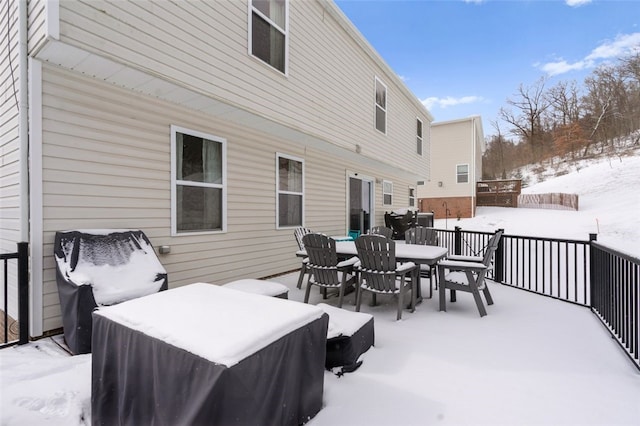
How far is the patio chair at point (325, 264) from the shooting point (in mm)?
4055

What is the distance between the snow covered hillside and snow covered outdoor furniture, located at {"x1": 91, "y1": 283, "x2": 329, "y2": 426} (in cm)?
1121

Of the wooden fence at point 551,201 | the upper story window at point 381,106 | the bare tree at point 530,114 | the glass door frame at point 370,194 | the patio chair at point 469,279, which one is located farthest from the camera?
the bare tree at point 530,114

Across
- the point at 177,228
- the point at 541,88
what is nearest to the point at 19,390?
the point at 177,228

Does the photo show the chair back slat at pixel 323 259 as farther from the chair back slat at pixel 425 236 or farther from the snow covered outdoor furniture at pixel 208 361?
the chair back slat at pixel 425 236

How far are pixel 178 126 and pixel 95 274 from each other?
7.29 ft

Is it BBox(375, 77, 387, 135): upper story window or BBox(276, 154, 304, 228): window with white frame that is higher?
BBox(375, 77, 387, 135): upper story window

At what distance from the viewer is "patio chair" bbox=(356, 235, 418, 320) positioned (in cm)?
369

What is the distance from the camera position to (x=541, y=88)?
26891 mm

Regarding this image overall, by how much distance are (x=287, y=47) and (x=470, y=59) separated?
955 cm

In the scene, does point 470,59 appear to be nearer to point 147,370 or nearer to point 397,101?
point 397,101

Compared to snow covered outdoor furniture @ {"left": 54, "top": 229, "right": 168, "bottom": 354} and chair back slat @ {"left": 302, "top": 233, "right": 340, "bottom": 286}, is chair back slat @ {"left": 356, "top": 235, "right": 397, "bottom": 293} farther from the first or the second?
snow covered outdoor furniture @ {"left": 54, "top": 229, "right": 168, "bottom": 354}

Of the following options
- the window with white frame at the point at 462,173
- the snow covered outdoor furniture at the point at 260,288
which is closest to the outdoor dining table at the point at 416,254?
the snow covered outdoor furniture at the point at 260,288

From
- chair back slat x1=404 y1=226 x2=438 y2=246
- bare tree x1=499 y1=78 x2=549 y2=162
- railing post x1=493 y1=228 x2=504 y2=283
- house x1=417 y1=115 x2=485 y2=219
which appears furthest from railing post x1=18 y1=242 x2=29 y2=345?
bare tree x1=499 y1=78 x2=549 y2=162

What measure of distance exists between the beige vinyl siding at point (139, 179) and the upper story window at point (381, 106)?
389 cm
